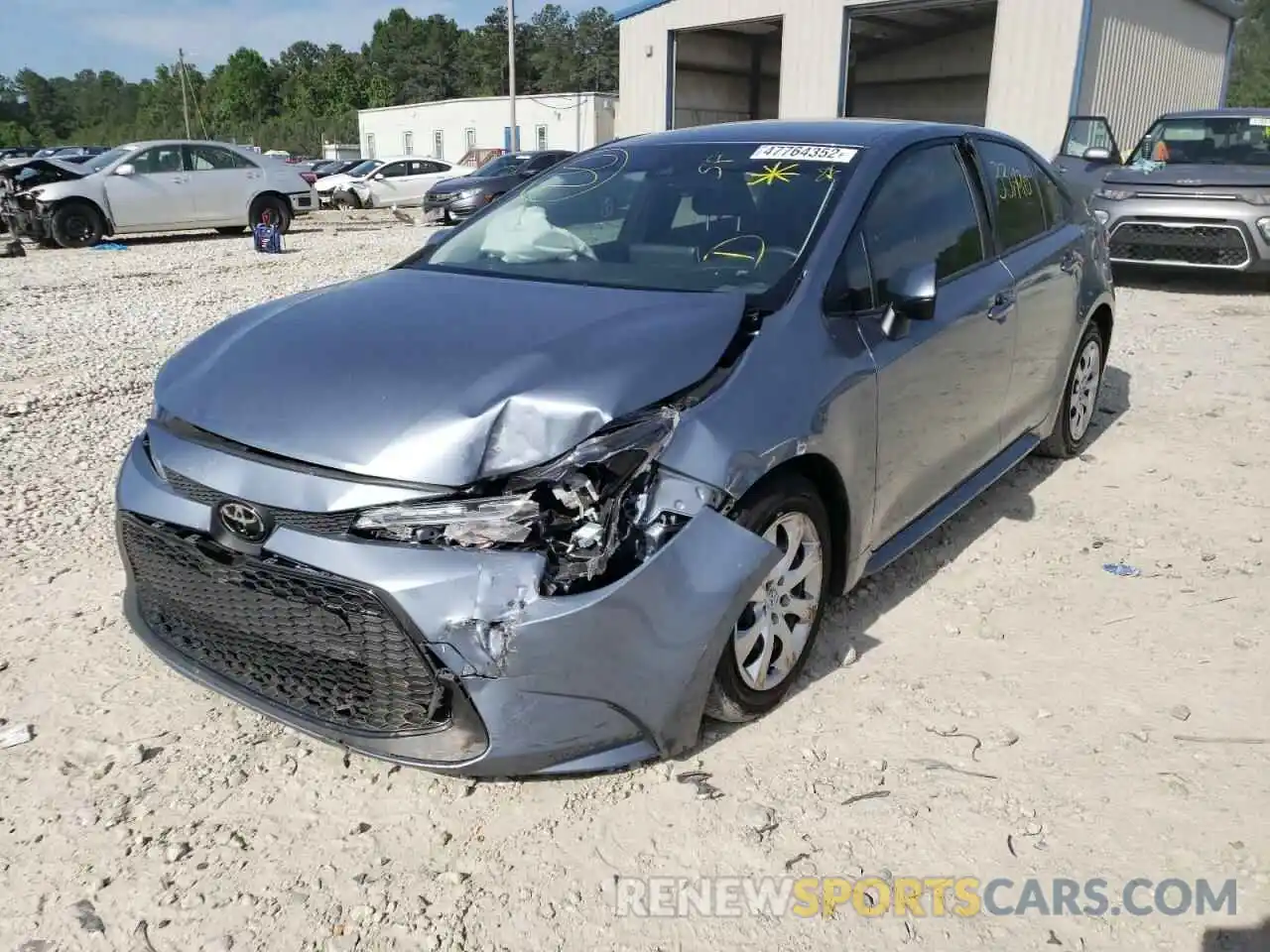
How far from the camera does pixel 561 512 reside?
7.61 ft

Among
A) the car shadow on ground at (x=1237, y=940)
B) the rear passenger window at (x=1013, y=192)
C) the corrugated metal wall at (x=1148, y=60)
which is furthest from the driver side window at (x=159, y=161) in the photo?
the car shadow on ground at (x=1237, y=940)

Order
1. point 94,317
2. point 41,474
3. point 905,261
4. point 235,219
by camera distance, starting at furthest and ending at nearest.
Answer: point 235,219
point 94,317
point 41,474
point 905,261

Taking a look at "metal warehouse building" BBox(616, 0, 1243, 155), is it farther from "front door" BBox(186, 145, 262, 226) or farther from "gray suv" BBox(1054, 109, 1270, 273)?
"front door" BBox(186, 145, 262, 226)

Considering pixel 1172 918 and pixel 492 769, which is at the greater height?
pixel 492 769

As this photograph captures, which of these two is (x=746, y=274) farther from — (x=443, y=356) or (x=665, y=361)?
(x=443, y=356)

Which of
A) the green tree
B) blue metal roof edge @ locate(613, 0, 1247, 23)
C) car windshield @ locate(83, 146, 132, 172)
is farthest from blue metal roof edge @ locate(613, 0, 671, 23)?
the green tree

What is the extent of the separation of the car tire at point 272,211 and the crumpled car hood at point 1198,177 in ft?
40.4

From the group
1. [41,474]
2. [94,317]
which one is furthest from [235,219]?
[41,474]

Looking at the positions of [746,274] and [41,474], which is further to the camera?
[41,474]

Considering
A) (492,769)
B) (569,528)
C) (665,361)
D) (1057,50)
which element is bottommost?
(492,769)

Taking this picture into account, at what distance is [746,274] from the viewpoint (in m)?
3.07

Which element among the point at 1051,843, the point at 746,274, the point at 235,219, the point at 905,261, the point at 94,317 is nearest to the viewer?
the point at 1051,843

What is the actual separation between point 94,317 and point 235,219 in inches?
309

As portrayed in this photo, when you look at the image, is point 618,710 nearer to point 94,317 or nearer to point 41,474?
point 41,474
